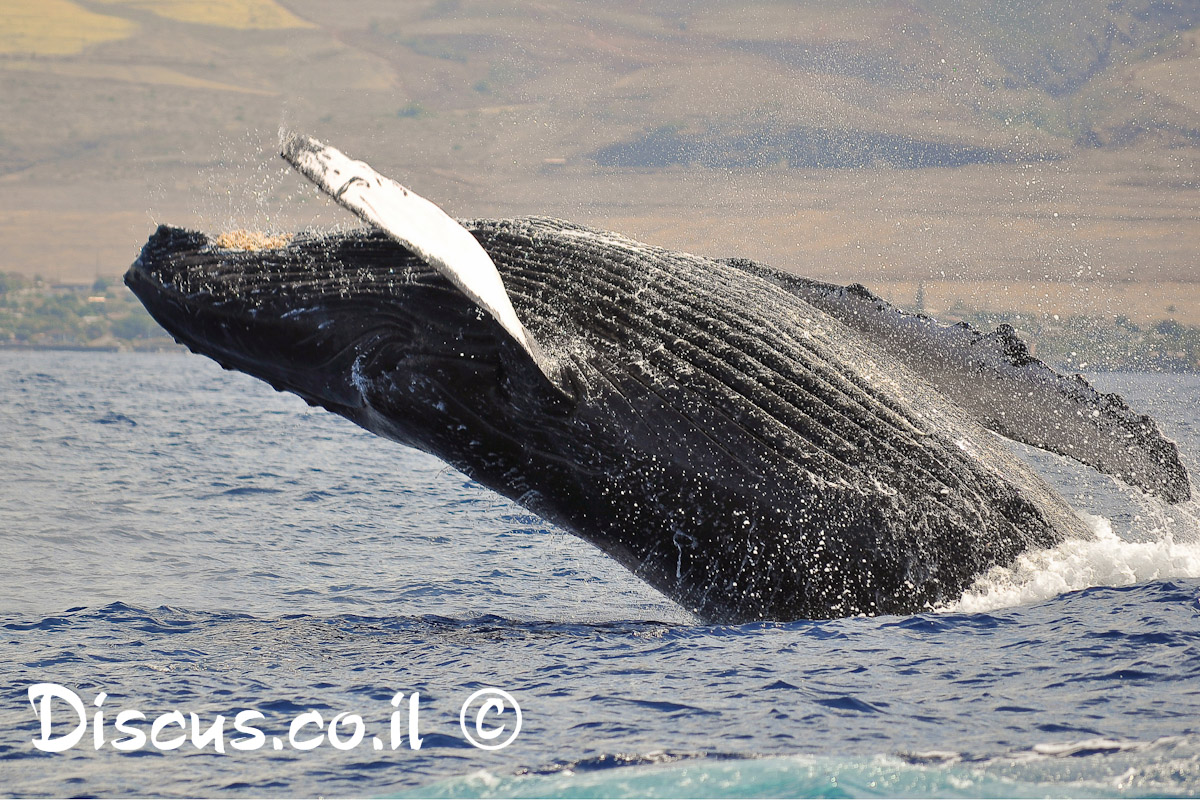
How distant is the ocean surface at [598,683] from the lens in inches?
179

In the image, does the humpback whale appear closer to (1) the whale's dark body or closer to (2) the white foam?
(1) the whale's dark body

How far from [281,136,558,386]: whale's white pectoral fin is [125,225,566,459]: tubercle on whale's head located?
0.34 m

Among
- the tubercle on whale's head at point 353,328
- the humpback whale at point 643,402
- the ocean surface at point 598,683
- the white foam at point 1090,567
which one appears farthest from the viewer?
the white foam at point 1090,567

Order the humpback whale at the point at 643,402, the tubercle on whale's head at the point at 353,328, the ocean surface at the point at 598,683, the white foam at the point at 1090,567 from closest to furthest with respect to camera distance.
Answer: the ocean surface at the point at 598,683 → the tubercle on whale's head at the point at 353,328 → the humpback whale at the point at 643,402 → the white foam at the point at 1090,567

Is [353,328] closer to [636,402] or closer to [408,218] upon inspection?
[408,218]

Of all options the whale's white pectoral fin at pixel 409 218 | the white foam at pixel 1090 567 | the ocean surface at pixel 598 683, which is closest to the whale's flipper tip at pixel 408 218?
the whale's white pectoral fin at pixel 409 218

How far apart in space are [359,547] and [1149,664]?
9484 mm

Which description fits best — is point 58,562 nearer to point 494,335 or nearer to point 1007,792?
point 494,335

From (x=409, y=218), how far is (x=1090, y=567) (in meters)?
4.86

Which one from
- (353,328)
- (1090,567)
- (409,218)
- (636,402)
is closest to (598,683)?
(636,402)

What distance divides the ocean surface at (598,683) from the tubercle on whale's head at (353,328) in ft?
4.99

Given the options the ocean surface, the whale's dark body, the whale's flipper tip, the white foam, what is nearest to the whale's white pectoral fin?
the whale's flipper tip

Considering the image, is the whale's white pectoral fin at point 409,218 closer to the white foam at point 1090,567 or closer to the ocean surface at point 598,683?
the ocean surface at point 598,683

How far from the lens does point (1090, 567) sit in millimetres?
7023
